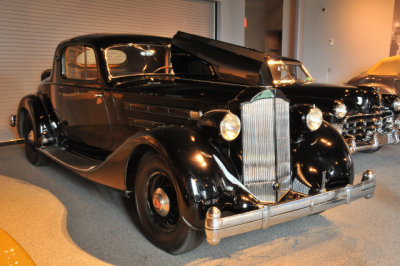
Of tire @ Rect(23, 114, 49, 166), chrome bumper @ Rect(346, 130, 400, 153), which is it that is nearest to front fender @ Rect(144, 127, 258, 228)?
chrome bumper @ Rect(346, 130, 400, 153)

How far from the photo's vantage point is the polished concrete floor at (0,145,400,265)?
7.75ft

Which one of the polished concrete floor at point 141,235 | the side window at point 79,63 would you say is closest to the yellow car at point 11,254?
the polished concrete floor at point 141,235

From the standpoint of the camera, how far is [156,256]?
2385mm

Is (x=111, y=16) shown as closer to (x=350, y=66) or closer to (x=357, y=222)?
(x=357, y=222)

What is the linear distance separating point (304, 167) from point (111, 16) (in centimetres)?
601

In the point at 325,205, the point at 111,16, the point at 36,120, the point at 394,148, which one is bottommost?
the point at 394,148

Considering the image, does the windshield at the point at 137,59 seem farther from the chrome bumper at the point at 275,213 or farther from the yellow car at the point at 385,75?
the yellow car at the point at 385,75

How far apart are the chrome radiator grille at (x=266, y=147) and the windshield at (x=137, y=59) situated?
5.47 ft

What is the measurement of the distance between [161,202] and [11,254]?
1126mm

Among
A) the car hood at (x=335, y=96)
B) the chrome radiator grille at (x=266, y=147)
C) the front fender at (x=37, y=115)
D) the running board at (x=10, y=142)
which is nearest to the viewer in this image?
the chrome radiator grille at (x=266, y=147)

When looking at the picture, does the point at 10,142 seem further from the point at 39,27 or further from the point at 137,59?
the point at 137,59

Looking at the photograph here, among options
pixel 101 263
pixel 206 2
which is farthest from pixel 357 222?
pixel 206 2

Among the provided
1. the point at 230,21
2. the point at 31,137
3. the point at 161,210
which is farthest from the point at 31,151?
the point at 230,21

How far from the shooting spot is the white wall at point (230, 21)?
8914 millimetres
